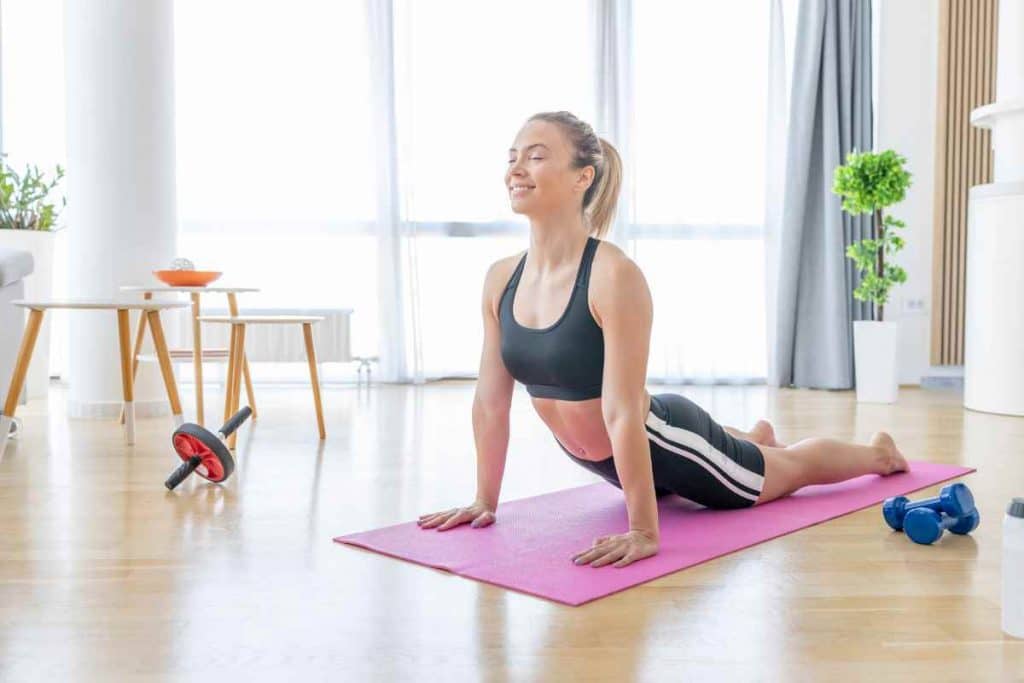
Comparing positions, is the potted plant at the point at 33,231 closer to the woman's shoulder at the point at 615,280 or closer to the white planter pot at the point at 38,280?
the white planter pot at the point at 38,280

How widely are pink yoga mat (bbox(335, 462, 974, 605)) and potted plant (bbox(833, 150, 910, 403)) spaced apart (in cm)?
230

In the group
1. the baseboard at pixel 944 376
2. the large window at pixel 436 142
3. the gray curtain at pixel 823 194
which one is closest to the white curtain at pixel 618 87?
the large window at pixel 436 142

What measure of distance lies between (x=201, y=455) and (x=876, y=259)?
144 inches

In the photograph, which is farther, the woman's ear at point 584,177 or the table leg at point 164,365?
the table leg at point 164,365

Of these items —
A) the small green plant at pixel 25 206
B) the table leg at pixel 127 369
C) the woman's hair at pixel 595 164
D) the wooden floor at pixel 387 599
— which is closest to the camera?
the wooden floor at pixel 387 599

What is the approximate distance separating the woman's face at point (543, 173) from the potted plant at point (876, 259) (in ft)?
→ 10.5

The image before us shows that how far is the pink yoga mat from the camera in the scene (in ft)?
6.31

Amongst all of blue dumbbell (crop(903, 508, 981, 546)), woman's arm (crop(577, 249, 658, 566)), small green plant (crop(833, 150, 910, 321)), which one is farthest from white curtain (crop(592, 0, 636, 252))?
woman's arm (crop(577, 249, 658, 566))

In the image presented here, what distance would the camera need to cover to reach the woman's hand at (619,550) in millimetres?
2002

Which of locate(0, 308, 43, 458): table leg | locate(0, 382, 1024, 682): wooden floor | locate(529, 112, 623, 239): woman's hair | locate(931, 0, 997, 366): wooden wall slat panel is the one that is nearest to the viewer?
locate(0, 382, 1024, 682): wooden floor

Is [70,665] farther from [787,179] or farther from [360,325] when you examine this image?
[787,179]

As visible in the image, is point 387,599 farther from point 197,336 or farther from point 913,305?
point 913,305

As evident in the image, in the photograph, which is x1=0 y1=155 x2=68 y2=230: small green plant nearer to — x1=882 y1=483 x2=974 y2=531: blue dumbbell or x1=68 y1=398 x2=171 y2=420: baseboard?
x1=68 y1=398 x2=171 y2=420: baseboard

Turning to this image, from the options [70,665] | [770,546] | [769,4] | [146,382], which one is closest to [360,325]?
[146,382]
